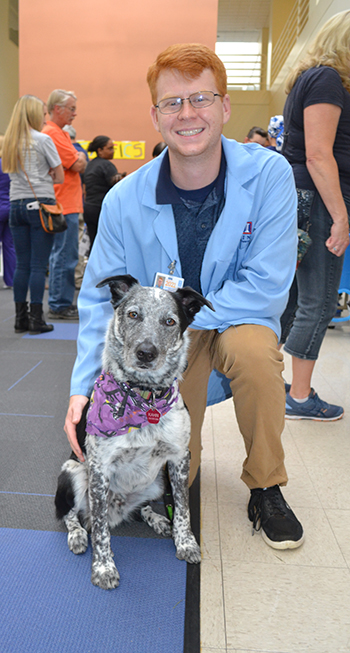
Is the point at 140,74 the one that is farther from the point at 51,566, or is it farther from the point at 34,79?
the point at 51,566

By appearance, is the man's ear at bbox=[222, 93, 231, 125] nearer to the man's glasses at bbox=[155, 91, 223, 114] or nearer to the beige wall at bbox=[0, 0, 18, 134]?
the man's glasses at bbox=[155, 91, 223, 114]

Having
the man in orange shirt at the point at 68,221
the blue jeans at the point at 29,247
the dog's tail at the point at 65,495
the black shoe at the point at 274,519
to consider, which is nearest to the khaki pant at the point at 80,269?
the man in orange shirt at the point at 68,221

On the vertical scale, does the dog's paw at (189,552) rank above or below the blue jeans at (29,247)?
below

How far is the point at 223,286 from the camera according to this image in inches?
63.7

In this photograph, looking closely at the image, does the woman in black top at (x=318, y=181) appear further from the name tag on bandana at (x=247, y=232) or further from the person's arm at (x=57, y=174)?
the person's arm at (x=57, y=174)

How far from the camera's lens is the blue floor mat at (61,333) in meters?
4.07

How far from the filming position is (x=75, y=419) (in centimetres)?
151

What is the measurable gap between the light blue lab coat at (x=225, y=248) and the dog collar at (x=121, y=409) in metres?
0.20

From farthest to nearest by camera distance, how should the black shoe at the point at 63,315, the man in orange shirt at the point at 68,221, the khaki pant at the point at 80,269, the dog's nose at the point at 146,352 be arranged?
the khaki pant at the point at 80,269 → the black shoe at the point at 63,315 → the man in orange shirt at the point at 68,221 → the dog's nose at the point at 146,352

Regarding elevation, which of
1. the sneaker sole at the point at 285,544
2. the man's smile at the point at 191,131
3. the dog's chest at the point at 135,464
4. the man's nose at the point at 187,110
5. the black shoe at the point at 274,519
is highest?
the man's nose at the point at 187,110

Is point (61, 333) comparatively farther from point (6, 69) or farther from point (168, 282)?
point (6, 69)

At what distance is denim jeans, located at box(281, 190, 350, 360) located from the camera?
222 cm

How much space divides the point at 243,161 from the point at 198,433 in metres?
0.97

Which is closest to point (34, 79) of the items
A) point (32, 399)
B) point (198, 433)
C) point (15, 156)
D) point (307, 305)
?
point (15, 156)
